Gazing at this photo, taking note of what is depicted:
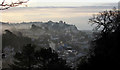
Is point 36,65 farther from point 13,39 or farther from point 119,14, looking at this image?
point 13,39

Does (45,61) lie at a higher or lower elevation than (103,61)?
lower

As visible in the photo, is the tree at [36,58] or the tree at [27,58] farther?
the tree at [27,58]

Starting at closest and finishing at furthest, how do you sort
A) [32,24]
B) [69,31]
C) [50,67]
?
[50,67] < [32,24] < [69,31]

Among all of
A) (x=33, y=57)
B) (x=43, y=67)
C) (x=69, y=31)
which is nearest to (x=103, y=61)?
(x=43, y=67)

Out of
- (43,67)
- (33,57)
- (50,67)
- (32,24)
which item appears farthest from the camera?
(32,24)

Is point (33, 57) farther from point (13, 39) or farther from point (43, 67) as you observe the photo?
point (13, 39)

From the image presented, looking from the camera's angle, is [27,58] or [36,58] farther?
[27,58]

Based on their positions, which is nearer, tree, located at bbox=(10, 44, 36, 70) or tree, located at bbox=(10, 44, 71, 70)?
tree, located at bbox=(10, 44, 71, 70)

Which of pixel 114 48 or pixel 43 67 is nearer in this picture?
pixel 114 48

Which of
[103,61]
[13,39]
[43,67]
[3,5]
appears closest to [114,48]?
[103,61]
